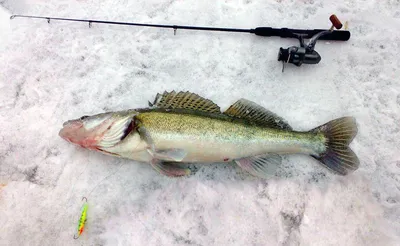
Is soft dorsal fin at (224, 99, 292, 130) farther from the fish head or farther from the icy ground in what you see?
the fish head

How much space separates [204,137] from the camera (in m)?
2.46

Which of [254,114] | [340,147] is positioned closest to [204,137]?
[254,114]

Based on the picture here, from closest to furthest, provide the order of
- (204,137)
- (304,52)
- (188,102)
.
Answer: (204,137)
(188,102)
(304,52)

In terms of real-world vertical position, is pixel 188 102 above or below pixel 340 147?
above

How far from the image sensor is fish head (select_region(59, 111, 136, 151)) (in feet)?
8.13

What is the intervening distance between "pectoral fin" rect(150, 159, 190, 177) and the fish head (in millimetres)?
300

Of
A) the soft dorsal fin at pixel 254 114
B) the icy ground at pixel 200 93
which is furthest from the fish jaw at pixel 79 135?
the soft dorsal fin at pixel 254 114

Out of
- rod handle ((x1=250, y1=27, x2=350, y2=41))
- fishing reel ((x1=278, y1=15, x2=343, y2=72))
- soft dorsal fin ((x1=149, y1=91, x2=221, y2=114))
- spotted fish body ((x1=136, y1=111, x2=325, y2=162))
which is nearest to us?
spotted fish body ((x1=136, y1=111, x2=325, y2=162))

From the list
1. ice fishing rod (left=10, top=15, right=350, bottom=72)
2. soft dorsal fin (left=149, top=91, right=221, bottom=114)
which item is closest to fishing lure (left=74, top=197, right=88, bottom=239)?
Answer: soft dorsal fin (left=149, top=91, right=221, bottom=114)

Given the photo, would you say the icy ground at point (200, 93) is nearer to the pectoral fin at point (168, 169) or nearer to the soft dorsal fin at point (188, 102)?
the pectoral fin at point (168, 169)

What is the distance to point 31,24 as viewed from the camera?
322 centimetres

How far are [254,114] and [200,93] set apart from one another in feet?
1.86

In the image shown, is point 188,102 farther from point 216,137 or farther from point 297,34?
point 297,34

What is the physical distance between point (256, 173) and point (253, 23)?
4.80 feet
